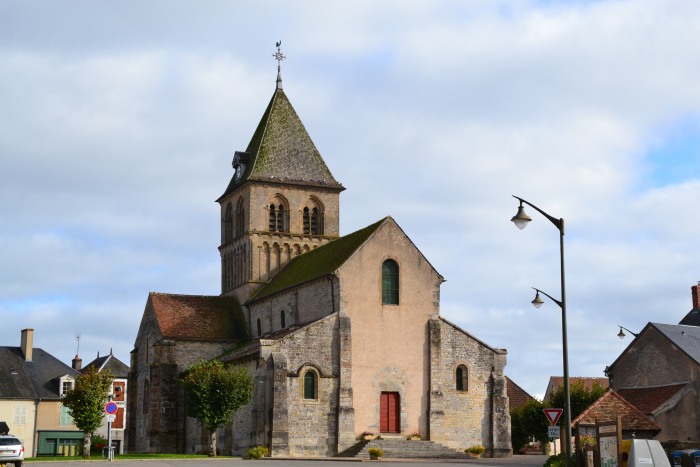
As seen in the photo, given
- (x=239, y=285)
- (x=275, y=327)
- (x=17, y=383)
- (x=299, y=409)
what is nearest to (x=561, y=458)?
(x=299, y=409)

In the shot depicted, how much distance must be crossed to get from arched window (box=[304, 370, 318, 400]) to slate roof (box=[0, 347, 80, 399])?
93.4 feet

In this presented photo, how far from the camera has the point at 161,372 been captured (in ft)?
185

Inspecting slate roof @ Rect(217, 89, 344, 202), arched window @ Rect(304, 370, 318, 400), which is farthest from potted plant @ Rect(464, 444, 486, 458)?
slate roof @ Rect(217, 89, 344, 202)

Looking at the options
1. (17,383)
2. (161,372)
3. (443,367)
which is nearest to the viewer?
(443,367)

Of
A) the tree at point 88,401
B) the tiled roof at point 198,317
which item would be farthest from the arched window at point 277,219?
the tree at point 88,401

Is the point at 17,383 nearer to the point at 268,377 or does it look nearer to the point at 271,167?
the point at 271,167

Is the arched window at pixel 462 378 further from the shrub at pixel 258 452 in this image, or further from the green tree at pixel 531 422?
the shrub at pixel 258 452

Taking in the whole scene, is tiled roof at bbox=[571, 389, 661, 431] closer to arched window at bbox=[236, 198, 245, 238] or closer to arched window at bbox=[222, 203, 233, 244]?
arched window at bbox=[236, 198, 245, 238]

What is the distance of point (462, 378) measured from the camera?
51.2 meters

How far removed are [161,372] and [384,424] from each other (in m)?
13.8

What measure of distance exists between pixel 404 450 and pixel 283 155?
73.1ft

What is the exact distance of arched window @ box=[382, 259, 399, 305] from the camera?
166ft

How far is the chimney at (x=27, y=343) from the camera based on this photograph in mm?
73000

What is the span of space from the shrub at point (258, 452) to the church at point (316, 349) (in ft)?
1.44
